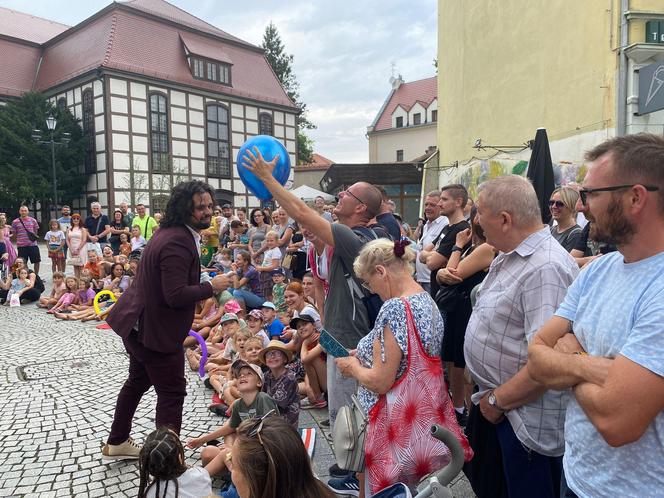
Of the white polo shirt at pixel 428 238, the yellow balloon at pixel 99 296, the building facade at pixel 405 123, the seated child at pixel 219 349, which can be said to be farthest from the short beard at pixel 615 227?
the building facade at pixel 405 123

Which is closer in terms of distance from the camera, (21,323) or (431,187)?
(21,323)

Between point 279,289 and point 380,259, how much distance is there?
192 inches

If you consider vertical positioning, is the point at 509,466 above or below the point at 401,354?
below

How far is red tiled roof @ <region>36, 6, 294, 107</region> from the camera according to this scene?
24.6 meters

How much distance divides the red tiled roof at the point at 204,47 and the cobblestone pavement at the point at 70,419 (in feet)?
79.8

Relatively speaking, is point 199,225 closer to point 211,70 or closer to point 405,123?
point 211,70

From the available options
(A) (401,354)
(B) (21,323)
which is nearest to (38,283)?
(B) (21,323)

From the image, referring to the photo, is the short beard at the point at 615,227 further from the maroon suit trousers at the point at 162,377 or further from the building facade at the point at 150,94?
the building facade at the point at 150,94

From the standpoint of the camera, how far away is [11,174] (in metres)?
25.1

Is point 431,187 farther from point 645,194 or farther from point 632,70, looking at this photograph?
point 645,194

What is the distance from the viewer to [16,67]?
2817cm

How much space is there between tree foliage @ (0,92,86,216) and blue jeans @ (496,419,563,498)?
89.6 ft

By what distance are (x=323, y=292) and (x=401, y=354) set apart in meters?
1.67

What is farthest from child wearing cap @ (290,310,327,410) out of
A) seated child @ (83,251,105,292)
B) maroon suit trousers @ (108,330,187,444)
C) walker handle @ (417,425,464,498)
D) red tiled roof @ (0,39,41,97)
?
red tiled roof @ (0,39,41,97)
